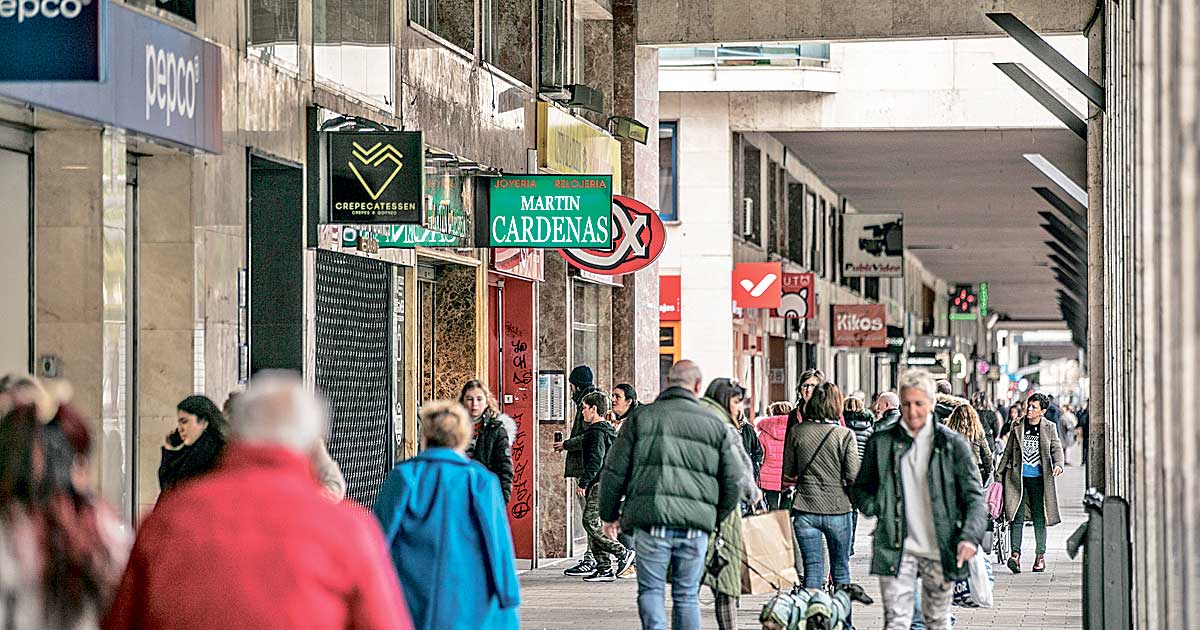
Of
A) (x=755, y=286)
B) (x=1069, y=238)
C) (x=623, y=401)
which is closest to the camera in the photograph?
(x=623, y=401)

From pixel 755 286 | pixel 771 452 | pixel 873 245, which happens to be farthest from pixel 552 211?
pixel 873 245

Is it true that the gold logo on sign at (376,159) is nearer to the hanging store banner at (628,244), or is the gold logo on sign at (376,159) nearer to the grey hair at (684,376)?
the grey hair at (684,376)

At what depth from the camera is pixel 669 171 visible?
32.6 metres

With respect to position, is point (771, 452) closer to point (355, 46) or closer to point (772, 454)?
point (772, 454)

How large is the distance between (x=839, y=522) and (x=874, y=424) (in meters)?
5.04

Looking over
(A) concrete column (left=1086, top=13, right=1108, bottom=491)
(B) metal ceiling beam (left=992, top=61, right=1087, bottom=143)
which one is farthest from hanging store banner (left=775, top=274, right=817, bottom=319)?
(B) metal ceiling beam (left=992, top=61, right=1087, bottom=143)

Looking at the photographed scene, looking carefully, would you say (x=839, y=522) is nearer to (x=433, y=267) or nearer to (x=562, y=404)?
(x=433, y=267)

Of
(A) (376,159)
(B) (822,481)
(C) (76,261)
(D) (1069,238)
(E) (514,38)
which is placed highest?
(E) (514,38)

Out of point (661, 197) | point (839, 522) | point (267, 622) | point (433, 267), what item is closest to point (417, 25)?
point (433, 267)

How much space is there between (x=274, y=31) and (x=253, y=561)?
7.74 metres

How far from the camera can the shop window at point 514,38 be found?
19016 mm

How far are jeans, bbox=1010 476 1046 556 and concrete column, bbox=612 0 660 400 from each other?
16.2 feet

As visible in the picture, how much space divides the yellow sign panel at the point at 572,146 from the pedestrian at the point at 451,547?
11.4 meters

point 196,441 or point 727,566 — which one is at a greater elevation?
point 196,441
